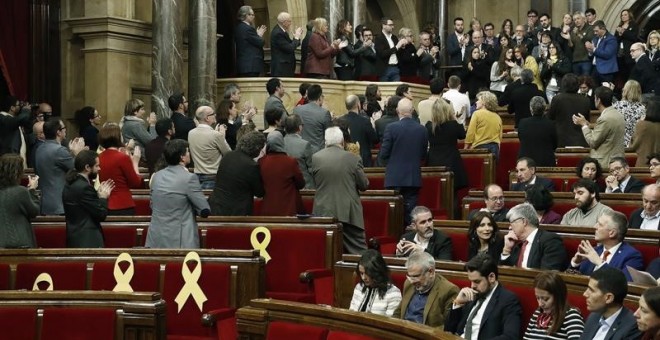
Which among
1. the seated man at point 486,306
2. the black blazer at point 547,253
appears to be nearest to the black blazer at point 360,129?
the black blazer at point 547,253

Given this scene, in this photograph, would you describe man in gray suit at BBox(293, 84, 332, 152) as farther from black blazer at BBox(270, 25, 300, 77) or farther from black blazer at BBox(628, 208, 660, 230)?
black blazer at BBox(628, 208, 660, 230)

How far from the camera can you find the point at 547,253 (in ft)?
28.3

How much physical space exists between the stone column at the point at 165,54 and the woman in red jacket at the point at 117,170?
17.5 ft

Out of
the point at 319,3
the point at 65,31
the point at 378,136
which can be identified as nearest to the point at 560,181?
the point at 378,136

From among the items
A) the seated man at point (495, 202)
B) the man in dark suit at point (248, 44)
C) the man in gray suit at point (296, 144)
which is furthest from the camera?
the man in dark suit at point (248, 44)

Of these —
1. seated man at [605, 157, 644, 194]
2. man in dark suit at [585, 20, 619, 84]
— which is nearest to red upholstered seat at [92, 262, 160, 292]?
seated man at [605, 157, 644, 194]

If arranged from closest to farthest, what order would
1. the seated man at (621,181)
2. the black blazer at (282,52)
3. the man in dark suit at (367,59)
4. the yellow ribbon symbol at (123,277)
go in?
1. the yellow ribbon symbol at (123,277)
2. the seated man at (621,181)
3. the black blazer at (282,52)
4. the man in dark suit at (367,59)

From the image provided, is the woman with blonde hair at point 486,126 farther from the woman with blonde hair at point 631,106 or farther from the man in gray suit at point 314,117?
the man in gray suit at point 314,117

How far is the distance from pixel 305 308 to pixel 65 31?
1209cm

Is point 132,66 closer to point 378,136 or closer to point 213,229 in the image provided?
point 378,136

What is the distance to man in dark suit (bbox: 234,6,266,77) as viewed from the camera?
1608 cm

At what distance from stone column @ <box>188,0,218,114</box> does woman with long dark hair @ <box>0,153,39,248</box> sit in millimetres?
7475

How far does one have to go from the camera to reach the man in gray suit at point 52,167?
1117 centimetres

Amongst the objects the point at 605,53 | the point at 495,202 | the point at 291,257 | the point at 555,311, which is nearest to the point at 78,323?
the point at 291,257
